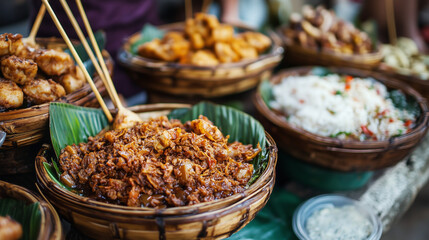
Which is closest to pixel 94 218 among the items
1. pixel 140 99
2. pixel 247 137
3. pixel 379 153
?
pixel 247 137

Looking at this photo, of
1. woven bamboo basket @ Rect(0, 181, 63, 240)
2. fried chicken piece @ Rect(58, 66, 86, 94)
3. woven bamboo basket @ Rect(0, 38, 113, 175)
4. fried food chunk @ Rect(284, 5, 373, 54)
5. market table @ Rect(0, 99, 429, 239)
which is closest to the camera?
woven bamboo basket @ Rect(0, 181, 63, 240)

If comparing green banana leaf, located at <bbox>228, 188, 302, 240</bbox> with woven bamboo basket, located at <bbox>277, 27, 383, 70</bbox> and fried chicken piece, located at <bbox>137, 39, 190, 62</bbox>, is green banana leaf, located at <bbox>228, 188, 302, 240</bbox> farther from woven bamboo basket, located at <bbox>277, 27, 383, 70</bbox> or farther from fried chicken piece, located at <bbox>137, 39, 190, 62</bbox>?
woven bamboo basket, located at <bbox>277, 27, 383, 70</bbox>

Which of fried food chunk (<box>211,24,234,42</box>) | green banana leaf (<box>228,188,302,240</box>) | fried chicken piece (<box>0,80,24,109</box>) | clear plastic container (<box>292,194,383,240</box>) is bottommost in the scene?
green banana leaf (<box>228,188,302,240</box>)

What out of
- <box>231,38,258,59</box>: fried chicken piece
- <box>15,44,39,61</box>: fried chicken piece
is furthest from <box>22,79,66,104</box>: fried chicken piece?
<box>231,38,258,59</box>: fried chicken piece

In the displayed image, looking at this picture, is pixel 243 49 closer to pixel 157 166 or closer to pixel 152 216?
pixel 157 166

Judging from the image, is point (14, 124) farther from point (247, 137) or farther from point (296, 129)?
point (296, 129)
